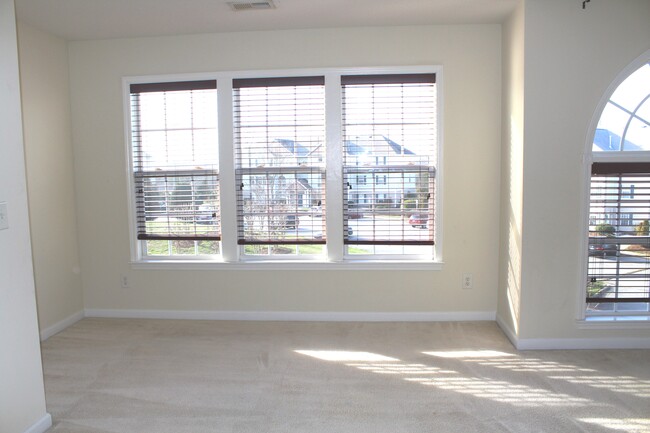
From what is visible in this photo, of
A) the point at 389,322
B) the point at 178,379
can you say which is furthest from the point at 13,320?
the point at 389,322

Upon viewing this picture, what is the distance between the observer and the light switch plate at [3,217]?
2162mm

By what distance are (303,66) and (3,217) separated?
2.58 meters

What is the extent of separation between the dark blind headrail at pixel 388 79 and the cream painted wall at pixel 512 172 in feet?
2.13

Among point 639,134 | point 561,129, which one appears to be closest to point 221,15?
point 561,129

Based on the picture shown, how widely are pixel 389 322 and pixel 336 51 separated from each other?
8.05ft

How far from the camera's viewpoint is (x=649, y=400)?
8.57 ft

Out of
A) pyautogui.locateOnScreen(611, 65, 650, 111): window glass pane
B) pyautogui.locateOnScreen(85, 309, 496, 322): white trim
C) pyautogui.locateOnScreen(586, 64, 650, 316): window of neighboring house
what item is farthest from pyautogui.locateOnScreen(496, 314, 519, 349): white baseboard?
pyautogui.locateOnScreen(611, 65, 650, 111): window glass pane

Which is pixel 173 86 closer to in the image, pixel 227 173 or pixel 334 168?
pixel 227 173

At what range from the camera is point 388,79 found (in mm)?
3879

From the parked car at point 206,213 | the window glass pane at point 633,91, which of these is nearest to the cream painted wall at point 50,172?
the parked car at point 206,213

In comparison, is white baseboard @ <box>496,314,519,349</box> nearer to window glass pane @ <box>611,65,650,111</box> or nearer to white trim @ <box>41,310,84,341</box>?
window glass pane @ <box>611,65,650,111</box>

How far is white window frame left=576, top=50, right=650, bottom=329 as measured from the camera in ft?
10.5

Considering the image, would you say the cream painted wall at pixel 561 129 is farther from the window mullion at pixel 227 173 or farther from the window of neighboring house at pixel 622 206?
the window mullion at pixel 227 173

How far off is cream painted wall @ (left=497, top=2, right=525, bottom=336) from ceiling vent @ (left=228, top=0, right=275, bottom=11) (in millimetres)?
1847
